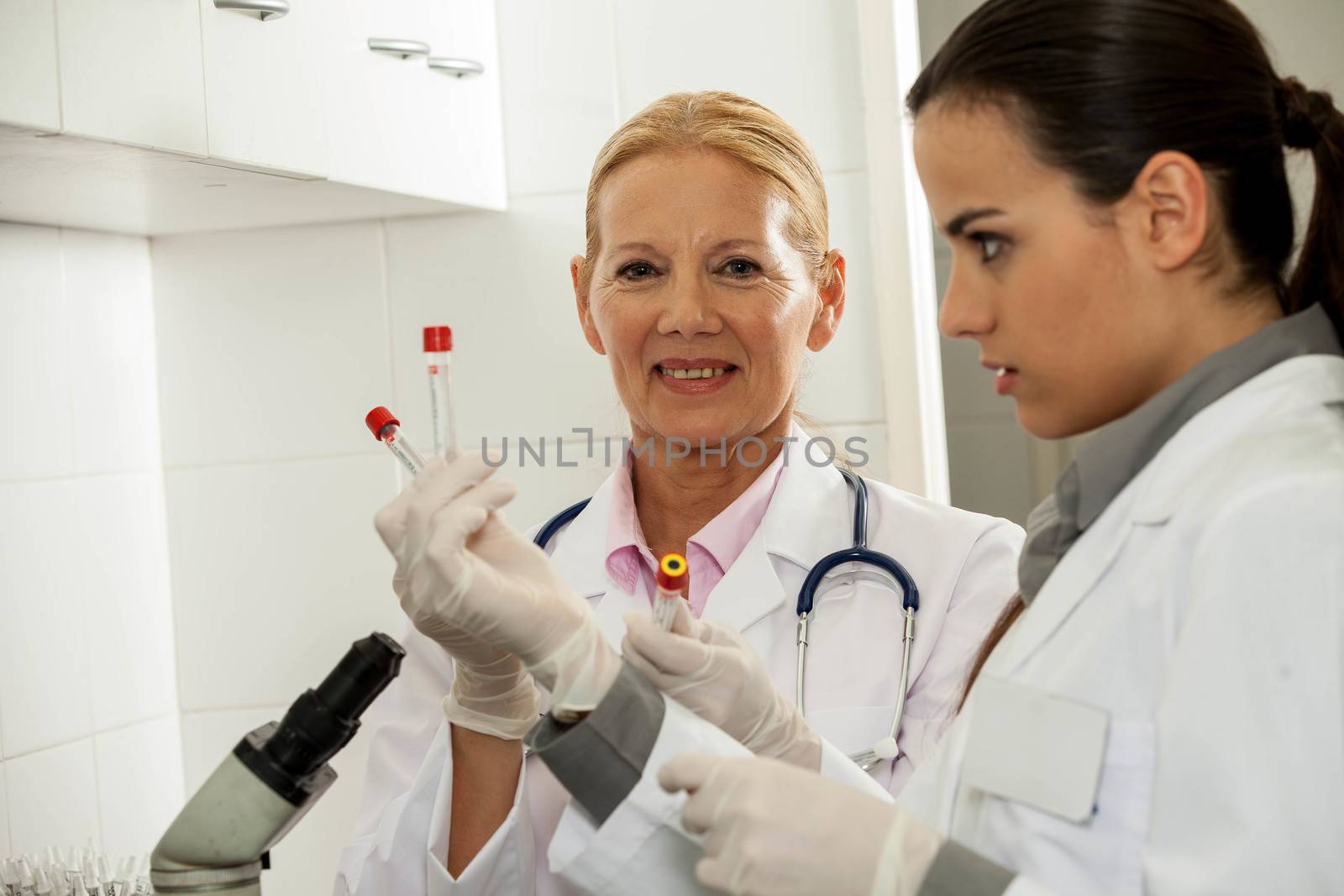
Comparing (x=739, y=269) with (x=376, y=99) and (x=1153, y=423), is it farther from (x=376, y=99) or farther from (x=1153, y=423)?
(x=1153, y=423)

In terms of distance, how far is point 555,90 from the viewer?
6.27ft

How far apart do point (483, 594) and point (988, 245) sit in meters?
0.43

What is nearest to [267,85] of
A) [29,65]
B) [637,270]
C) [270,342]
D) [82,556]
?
[29,65]

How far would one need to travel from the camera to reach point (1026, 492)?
8.28ft

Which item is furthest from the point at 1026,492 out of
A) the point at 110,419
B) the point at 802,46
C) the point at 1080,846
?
the point at 1080,846

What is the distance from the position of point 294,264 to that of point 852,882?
148cm

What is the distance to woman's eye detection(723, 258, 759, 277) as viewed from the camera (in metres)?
1.47

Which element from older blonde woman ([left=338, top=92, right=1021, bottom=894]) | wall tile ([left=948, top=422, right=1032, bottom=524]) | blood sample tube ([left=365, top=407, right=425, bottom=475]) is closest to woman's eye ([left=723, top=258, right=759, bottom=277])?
older blonde woman ([left=338, top=92, right=1021, bottom=894])

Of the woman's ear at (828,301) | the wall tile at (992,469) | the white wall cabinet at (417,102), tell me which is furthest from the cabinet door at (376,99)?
the wall tile at (992,469)

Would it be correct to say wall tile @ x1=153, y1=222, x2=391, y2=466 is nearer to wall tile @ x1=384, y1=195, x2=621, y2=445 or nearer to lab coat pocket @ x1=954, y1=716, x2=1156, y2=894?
wall tile @ x1=384, y1=195, x2=621, y2=445

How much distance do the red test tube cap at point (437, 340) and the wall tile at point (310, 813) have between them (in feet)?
3.85

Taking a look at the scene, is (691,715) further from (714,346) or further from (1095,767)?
(714,346)

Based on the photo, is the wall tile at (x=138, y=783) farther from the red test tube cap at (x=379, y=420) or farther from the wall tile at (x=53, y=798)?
the red test tube cap at (x=379, y=420)

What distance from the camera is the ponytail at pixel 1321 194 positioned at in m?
0.83
